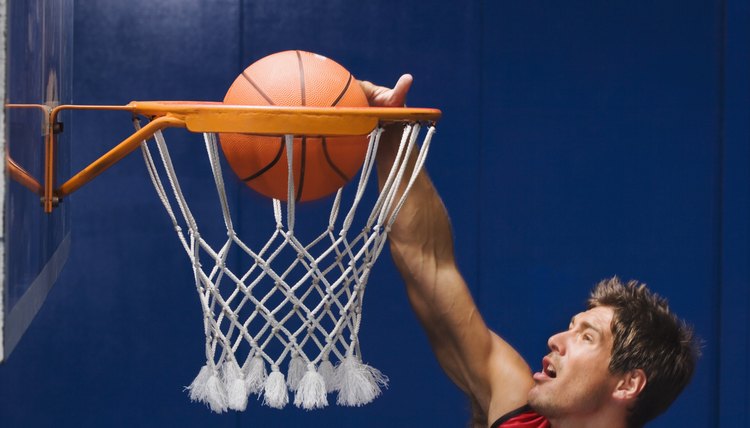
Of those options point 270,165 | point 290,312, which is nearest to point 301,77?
point 270,165

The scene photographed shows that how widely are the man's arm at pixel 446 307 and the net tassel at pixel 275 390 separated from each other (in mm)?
513

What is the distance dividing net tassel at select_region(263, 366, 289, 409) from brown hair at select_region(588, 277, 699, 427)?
75cm

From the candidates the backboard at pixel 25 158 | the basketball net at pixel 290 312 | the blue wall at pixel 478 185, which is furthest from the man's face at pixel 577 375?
the blue wall at pixel 478 185

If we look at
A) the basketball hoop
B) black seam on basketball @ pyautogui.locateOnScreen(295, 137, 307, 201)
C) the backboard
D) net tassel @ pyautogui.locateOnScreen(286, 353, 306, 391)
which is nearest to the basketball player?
the basketball hoop

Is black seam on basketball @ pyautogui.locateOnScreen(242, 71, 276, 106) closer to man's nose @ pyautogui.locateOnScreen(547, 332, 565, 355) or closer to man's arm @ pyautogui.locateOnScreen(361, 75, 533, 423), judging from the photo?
man's arm @ pyautogui.locateOnScreen(361, 75, 533, 423)

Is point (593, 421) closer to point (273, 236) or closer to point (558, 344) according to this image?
point (558, 344)

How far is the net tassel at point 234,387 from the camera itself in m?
2.04

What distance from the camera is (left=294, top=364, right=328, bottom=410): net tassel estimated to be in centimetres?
208

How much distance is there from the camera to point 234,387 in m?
2.07

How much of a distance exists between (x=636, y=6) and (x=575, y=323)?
1715mm

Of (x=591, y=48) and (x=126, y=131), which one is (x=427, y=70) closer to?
(x=591, y=48)

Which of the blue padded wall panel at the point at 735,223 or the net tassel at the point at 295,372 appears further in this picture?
the blue padded wall panel at the point at 735,223

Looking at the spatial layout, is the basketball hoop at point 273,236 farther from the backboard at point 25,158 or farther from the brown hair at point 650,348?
the brown hair at point 650,348

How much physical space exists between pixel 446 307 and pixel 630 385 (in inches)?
18.0
